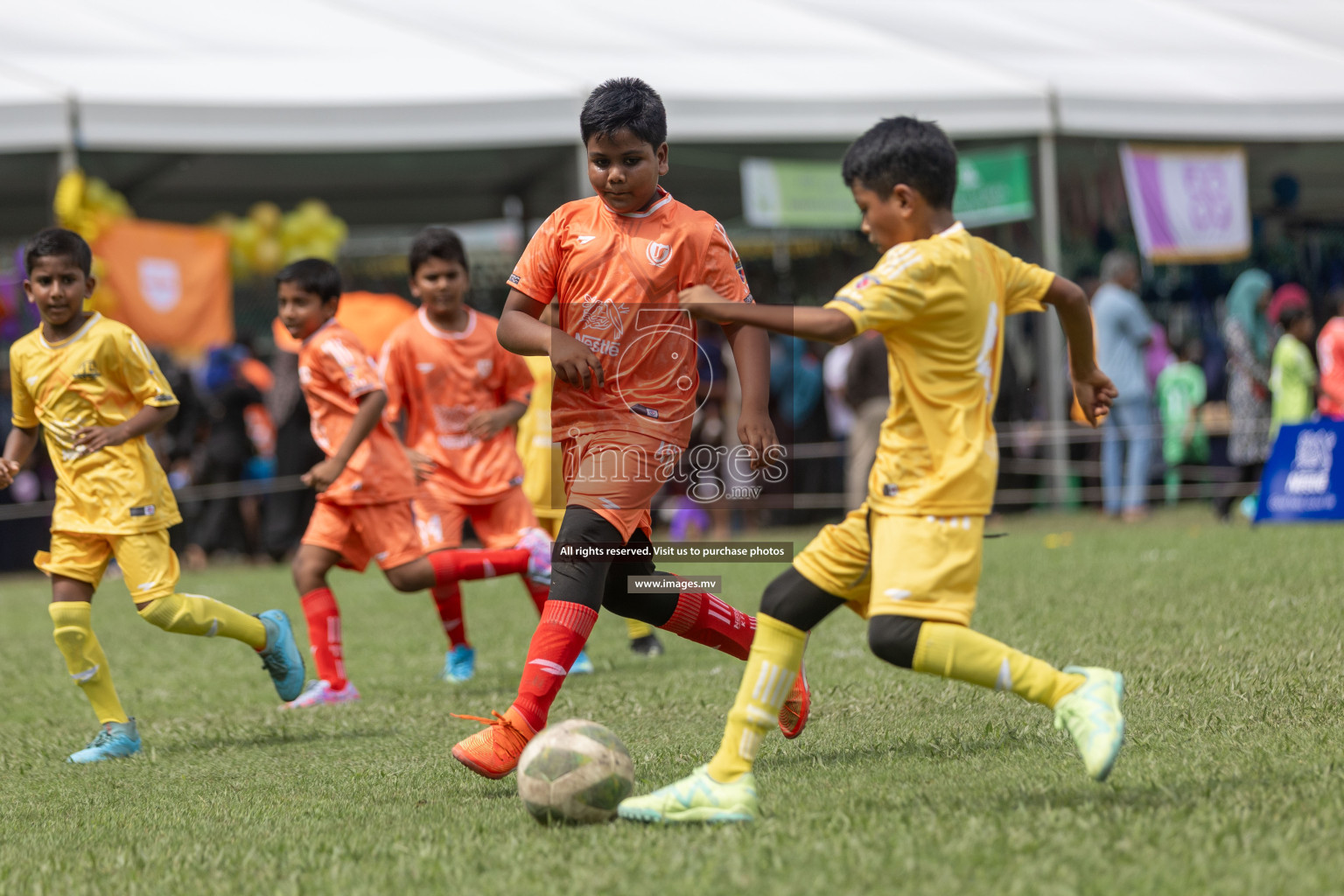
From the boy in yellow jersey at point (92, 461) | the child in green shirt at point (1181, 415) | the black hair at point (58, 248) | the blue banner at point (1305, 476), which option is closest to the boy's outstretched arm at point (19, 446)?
the boy in yellow jersey at point (92, 461)

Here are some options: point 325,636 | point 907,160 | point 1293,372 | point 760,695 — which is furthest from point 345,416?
point 1293,372

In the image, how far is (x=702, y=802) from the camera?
3504 millimetres

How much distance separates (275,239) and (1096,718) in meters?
13.7

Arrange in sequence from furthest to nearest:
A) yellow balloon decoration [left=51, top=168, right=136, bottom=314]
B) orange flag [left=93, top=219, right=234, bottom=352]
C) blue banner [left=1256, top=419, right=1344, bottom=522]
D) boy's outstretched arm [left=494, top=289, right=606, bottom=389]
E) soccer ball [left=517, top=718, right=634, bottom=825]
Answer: orange flag [left=93, top=219, right=234, bottom=352], yellow balloon decoration [left=51, top=168, right=136, bottom=314], blue banner [left=1256, top=419, right=1344, bottom=522], boy's outstretched arm [left=494, top=289, right=606, bottom=389], soccer ball [left=517, top=718, right=634, bottom=825]

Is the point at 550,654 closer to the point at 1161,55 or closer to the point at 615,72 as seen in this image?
the point at 615,72

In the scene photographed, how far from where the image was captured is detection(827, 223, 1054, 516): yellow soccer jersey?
343cm

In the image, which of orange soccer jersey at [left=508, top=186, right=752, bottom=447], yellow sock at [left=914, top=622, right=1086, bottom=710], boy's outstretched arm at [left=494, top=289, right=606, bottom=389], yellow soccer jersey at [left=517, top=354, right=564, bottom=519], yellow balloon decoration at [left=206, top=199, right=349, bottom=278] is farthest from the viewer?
yellow balloon decoration at [left=206, top=199, right=349, bottom=278]

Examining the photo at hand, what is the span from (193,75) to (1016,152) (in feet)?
27.9

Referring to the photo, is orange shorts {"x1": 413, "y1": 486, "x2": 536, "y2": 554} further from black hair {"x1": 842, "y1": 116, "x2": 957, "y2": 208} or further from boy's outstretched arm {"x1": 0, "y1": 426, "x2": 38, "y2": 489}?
black hair {"x1": 842, "y1": 116, "x2": 957, "y2": 208}

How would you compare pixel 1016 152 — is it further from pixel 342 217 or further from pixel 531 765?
pixel 531 765

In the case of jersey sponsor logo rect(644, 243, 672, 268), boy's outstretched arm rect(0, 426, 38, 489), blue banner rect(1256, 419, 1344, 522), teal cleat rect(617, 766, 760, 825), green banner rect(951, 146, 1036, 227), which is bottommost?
blue banner rect(1256, 419, 1344, 522)

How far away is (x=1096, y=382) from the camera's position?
3.93 meters

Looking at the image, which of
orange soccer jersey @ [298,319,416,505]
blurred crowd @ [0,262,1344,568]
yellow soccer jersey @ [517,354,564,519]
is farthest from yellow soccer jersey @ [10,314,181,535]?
blurred crowd @ [0,262,1344,568]

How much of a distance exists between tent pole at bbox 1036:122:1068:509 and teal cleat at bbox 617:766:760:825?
40.0ft
